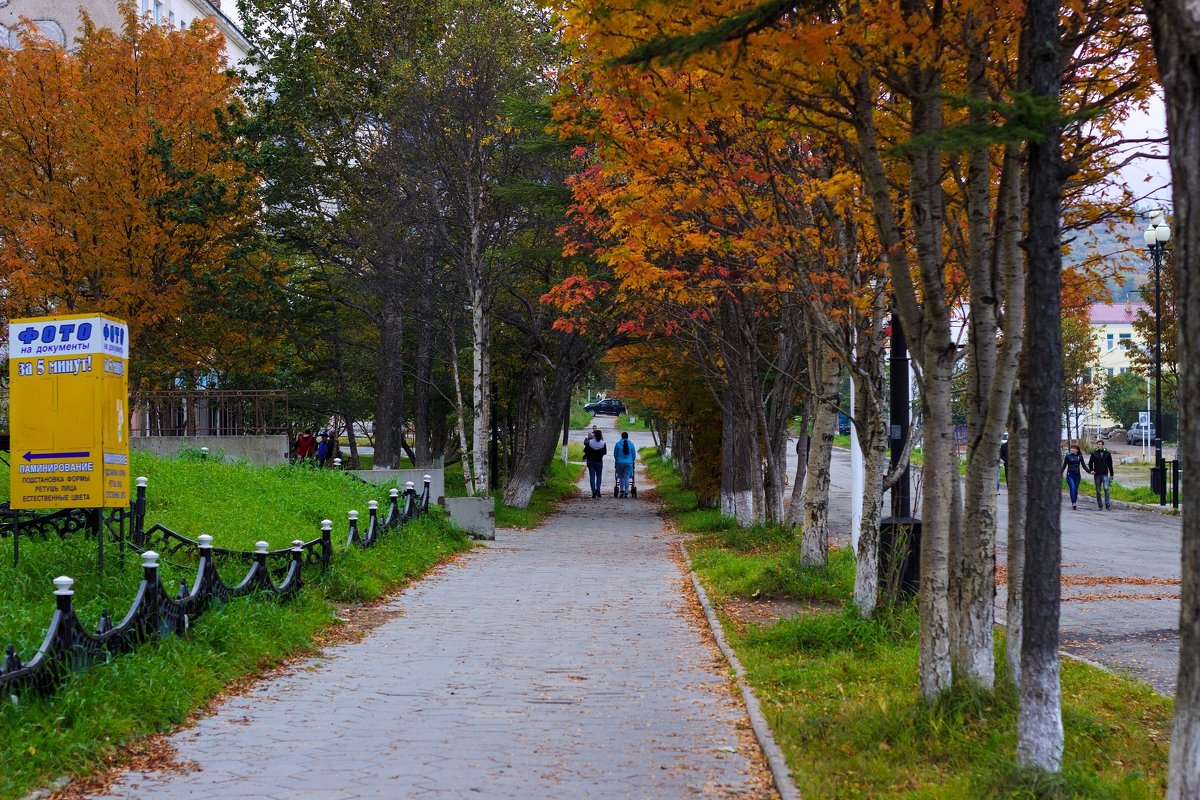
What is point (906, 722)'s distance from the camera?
273 inches

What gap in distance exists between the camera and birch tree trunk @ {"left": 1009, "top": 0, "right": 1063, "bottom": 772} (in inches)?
226

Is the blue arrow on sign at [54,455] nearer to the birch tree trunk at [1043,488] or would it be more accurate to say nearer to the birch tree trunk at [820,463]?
the birch tree trunk at [1043,488]

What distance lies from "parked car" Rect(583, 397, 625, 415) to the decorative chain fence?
98.2 m

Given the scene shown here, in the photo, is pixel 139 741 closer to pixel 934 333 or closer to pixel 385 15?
pixel 934 333

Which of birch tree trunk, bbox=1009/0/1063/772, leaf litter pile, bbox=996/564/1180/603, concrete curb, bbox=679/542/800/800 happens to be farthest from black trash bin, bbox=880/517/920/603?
birch tree trunk, bbox=1009/0/1063/772

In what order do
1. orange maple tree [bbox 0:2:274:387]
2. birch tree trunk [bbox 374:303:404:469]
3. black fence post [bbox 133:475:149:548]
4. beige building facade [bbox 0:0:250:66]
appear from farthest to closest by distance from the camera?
1. beige building facade [bbox 0:0:250:66]
2. birch tree trunk [bbox 374:303:404:469]
3. orange maple tree [bbox 0:2:274:387]
4. black fence post [bbox 133:475:149:548]

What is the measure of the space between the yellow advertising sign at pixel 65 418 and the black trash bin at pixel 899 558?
6403mm

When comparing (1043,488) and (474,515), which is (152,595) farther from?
(474,515)

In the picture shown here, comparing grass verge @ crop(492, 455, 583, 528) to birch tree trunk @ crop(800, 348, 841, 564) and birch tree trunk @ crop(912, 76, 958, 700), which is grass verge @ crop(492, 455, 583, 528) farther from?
birch tree trunk @ crop(912, 76, 958, 700)

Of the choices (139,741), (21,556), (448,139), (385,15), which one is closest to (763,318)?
(448,139)

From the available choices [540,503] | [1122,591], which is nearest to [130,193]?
[540,503]

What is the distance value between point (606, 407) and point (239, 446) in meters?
92.6

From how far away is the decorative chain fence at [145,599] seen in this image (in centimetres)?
698

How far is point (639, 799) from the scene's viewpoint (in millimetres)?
6047
